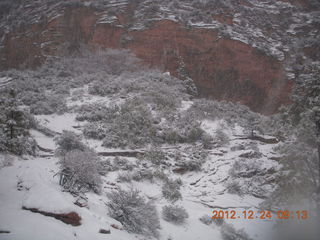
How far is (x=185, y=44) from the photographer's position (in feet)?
71.8

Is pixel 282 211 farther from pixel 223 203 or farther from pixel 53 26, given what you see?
pixel 53 26

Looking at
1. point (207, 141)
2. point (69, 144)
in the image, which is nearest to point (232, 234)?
point (207, 141)

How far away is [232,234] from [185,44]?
18.0 meters

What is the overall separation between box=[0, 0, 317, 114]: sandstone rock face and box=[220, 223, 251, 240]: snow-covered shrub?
45.2 feet

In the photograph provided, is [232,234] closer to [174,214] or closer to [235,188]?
[174,214]

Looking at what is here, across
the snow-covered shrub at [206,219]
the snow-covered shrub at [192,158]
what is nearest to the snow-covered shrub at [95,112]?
the snow-covered shrub at [192,158]

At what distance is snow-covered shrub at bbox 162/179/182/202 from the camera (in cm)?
840

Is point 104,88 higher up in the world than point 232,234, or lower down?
higher up

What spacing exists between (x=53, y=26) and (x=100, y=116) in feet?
53.5

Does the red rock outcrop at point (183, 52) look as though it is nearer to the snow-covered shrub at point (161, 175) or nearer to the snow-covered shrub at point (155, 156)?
the snow-covered shrub at point (155, 156)

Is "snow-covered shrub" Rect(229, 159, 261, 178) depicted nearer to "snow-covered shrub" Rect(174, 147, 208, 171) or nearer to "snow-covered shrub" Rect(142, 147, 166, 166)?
"snow-covered shrub" Rect(174, 147, 208, 171)

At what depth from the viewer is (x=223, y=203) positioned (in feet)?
27.8

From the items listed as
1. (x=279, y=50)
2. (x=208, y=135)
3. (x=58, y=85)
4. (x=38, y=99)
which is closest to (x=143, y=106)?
(x=208, y=135)
